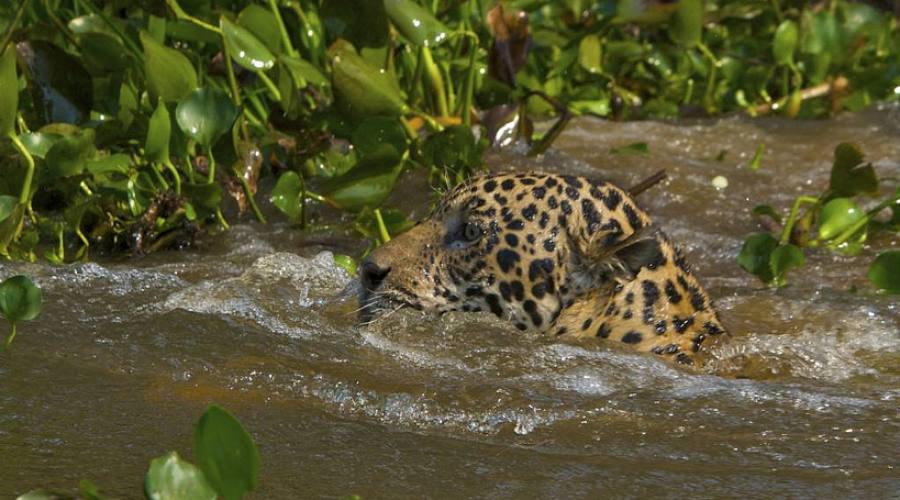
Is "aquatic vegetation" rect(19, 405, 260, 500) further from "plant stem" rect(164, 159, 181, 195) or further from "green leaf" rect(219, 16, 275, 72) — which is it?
"green leaf" rect(219, 16, 275, 72)

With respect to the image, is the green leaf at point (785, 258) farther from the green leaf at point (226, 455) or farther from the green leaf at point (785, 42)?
the green leaf at point (226, 455)

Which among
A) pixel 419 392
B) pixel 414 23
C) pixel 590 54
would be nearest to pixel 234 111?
pixel 414 23

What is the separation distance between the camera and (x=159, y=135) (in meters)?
7.17

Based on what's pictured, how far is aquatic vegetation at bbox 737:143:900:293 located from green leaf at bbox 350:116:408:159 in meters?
1.60

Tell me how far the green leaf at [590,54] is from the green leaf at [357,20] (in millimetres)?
2241

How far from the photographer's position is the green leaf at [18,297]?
5375 millimetres

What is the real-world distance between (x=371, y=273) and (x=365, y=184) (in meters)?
1.78

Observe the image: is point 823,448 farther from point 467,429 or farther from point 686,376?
point 467,429

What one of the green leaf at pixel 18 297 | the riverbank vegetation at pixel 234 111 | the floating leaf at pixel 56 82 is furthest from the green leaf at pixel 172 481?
the floating leaf at pixel 56 82

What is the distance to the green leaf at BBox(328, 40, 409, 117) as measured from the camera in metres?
7.54

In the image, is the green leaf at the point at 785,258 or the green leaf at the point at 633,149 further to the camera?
the green leaf at the point at 633,149

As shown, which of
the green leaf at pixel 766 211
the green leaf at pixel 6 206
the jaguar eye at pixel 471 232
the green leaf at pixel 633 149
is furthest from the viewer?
the green leaf at pixel 633 149

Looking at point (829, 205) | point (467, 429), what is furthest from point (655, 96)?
point (467, 429)

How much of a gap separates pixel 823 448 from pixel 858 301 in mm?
2167
